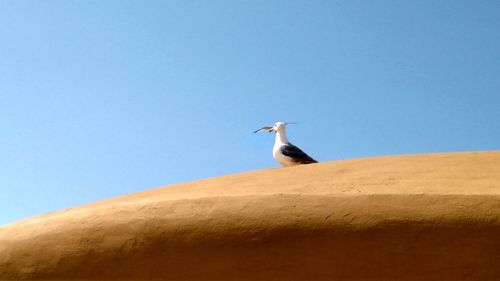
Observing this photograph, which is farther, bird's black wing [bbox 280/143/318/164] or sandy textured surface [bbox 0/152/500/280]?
bird's black wing [bbox 280/143/318/164]

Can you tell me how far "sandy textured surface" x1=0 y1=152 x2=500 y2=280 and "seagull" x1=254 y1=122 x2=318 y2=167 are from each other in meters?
3.43

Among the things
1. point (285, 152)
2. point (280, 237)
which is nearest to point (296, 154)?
point (285, 152)

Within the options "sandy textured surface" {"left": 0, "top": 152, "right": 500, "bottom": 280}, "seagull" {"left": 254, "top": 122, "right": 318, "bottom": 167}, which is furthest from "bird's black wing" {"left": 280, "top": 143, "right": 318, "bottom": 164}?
"sandy textured surface" {"left": 0, "top": 152, "right": 500, "bottom": 280}

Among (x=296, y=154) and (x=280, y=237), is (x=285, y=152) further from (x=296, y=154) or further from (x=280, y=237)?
(x=280, y=237)

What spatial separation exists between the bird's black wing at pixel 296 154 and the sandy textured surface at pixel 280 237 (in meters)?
3.41

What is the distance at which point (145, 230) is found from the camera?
4777mm

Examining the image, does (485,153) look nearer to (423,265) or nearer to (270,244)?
(423,265)

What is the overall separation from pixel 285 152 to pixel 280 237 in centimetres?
455

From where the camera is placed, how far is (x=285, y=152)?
29.7 feet

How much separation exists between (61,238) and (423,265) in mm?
2694

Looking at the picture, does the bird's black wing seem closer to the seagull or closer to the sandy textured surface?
the seagull

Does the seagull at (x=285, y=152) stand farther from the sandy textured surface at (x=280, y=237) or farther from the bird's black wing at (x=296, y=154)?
the sandy textured surface at (x=280, y=237)

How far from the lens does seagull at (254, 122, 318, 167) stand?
348 inches

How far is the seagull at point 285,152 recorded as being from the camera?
883 cm
